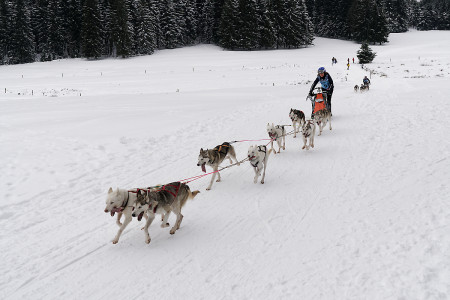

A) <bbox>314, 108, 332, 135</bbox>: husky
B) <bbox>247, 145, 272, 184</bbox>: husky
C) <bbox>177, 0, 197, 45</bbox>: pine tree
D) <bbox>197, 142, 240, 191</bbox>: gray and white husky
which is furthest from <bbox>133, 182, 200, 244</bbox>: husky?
<bbox>177, 0, 197, 45</bbox>: pine tree

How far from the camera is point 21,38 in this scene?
2312 inches

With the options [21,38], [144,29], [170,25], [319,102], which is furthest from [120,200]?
[21,38]

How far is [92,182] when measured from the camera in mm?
7750

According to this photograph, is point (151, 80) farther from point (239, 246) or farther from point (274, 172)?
point (239, 246)

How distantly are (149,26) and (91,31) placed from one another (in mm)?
10142

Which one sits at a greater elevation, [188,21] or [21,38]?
[188,21]

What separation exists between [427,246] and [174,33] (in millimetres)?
65936

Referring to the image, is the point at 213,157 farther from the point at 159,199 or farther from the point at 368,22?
the point at 368,22

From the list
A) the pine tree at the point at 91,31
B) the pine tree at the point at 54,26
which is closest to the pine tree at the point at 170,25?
the pine tree at the point at 91,31

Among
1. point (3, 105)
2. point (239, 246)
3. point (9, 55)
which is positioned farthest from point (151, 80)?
point (9, 55)

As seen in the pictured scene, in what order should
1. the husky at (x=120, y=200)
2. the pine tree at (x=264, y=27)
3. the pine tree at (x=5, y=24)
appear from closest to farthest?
the husky at (x=120, y=200) → the pine tree at (x=5, y=24) → the pine tree at (x=264, y=27)

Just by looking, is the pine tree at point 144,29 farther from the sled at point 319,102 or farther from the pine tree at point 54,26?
the sled at point 319,102

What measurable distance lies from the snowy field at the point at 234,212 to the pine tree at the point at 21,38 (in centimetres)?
5582

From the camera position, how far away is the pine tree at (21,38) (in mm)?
58594
